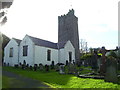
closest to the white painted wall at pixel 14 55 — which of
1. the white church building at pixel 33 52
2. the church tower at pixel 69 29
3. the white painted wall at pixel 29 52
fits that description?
the white church building at pixel 33 52

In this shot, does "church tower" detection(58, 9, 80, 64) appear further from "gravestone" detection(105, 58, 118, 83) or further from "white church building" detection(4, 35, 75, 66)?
"gravestone" detection(105, 58, 118, 83)

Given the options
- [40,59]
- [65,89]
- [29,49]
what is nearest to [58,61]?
[40,59]

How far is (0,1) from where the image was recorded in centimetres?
1363

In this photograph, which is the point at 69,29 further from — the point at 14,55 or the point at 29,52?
the point at 14,55

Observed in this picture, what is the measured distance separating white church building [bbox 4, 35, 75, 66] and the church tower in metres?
8.82

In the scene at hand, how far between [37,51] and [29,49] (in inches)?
56.1

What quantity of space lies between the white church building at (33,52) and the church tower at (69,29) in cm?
882

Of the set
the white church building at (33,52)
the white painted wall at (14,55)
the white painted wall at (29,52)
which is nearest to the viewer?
the white painted wall at (29,52)

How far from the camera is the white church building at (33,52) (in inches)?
1030

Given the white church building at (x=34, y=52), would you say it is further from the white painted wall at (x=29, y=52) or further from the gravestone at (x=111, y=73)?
the gravestone at (x=111, y=73)

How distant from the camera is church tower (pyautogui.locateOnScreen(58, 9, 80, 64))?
40.9 m

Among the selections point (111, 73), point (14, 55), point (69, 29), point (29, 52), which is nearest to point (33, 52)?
point (29, 52)

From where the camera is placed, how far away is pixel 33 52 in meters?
25.8

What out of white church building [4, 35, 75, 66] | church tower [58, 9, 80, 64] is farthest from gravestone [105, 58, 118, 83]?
A: church tower [58, 9, 80, 64]
